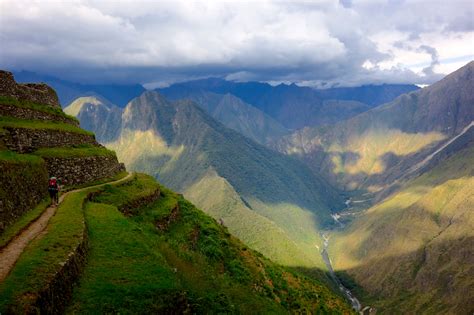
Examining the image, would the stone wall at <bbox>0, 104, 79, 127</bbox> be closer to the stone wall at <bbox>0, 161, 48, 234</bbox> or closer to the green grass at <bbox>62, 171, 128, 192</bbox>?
the green grass at <bbox>62, 171, 128, 192</bbox>

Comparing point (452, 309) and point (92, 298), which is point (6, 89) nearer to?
point (92, 298)

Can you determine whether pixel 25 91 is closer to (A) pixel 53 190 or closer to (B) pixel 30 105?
(B) pixel 30 105

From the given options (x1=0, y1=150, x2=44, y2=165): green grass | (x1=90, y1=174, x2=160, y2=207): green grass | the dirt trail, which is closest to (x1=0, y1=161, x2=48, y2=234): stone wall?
(x1=0, y1=150, x2=44, y2=165): green grass

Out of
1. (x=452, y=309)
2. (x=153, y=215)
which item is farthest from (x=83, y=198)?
(x=452, y=309)

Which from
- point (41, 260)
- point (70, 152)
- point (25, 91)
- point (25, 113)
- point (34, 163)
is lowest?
point (41, 260)

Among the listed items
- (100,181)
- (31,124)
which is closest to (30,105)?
(31,124)

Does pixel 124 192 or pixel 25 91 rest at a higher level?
pixel 25 91
